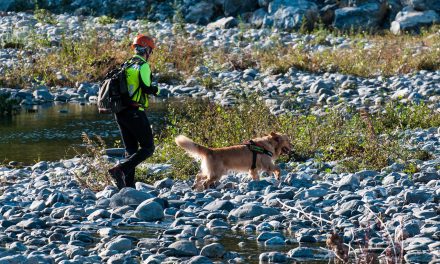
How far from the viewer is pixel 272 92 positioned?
770 inches

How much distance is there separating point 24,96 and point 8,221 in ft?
37.3

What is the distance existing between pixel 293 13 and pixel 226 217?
19747 millimetres

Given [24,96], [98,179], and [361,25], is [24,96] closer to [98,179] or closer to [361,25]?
[98,179]

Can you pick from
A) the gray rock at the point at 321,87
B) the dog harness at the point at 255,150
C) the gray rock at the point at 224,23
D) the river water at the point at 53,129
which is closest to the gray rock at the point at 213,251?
the dog harness at the point at 255,150

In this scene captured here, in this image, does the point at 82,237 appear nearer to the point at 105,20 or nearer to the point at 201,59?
the point at 201,59

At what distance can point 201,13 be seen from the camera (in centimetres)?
3145

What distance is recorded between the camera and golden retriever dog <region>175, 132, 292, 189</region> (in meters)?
10.6

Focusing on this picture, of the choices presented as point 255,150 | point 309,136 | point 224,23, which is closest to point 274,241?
point 255,150

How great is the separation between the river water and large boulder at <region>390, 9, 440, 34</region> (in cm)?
986

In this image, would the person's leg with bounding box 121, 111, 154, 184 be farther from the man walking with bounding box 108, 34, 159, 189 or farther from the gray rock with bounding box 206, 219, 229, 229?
the gray rock with bounding box 206, 219, 229, 229

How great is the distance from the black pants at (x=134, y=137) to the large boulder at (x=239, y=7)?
2084 cm

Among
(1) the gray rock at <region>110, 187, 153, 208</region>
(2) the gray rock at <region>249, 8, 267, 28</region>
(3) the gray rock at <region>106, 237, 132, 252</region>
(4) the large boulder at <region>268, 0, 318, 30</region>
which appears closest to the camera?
(3) the gray rock at <region>106, 237, 132, 252</region>

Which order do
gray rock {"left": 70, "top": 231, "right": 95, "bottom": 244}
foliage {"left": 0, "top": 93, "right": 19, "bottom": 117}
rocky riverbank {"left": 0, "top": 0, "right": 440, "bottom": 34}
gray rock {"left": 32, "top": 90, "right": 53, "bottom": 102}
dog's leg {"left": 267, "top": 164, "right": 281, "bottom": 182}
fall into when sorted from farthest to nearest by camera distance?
rocky riverbank {"left": 0, "top": 0, "right": 440, "bottom": 34}, gray rock {"left": 32, "top": 90, "right": 53, "bottom": 102}, foliage {"left": 0, "top": 93, "right": 19, "bottom": 117}, dog's leg {"left": 267, "top": 164, "right": 281, "bottom": 182}, gray rock {"left": 70, "top": 231, "right": 95, "bottom": 244}

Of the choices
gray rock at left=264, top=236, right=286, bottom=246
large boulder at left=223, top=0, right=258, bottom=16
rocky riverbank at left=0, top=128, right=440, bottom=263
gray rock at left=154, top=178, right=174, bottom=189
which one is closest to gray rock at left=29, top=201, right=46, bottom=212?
rocky riverbank at left=0, top=128, right=440, bottom=263
